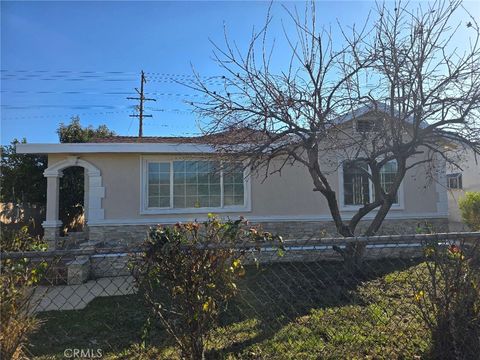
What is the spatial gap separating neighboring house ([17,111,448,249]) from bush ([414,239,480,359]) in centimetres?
669

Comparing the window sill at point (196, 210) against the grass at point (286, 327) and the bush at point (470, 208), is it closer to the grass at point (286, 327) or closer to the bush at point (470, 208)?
the grass at point (286, 327)

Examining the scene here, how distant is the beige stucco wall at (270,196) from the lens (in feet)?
33.4

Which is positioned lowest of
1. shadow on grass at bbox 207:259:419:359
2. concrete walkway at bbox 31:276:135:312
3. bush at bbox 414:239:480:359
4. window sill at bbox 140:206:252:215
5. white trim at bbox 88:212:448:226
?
concrete walkway at bbox 31:276:135:312

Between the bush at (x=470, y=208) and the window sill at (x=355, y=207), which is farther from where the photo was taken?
the bush at (x=470, y=208)

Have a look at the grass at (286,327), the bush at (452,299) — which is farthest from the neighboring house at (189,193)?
the bush at (452,299)

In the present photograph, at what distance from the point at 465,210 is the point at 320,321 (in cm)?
1434

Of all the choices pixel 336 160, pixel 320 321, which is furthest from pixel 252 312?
pixel 336 160

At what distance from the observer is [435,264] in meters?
3.29

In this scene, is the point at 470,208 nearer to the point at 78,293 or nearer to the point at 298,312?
the point at 298,312

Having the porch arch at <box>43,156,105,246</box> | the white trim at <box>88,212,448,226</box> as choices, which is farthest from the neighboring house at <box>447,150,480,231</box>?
the porch arch at <box>43,156,105,246</box>

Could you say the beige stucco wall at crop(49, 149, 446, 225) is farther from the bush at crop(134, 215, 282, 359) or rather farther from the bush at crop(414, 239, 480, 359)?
the bush at crop(134, 215, 282, 359)

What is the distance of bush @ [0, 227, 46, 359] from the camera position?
273 centimetres

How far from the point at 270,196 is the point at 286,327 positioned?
5985 mm

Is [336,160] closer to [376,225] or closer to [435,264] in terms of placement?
[376,225]
